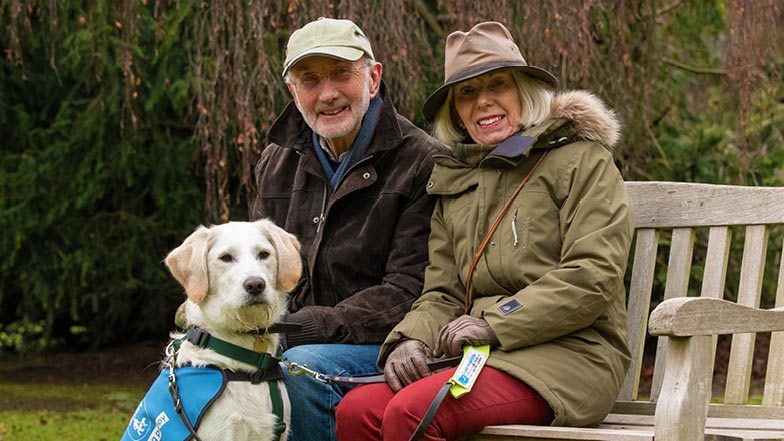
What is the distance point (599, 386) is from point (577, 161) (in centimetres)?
72

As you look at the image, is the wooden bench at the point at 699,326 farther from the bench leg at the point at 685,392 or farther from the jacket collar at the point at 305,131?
the jacket collar at the point at 305,131

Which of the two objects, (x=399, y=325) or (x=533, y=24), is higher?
(x=533, y=24)

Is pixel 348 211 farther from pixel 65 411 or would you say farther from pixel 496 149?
pixel 65 411

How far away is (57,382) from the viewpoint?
8812mm

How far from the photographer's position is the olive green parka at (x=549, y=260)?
10.4 feet

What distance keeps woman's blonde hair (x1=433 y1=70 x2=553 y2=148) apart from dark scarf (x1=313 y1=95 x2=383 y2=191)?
27 cm

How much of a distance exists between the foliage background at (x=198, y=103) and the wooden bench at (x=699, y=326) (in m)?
1.84

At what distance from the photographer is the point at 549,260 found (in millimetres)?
3355

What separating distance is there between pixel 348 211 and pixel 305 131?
0.42 meters

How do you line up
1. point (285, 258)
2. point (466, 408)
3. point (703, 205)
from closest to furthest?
point (466, 408) → point (285, 258) → point (703, 205)

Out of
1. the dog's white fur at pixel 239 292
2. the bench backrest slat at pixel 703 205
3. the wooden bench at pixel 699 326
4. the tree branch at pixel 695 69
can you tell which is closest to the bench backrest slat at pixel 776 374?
the wooden bench at pixel 699 326

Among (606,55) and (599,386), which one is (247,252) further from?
(606,55)

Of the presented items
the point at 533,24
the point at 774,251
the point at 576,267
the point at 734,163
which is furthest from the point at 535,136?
the point at 774,251

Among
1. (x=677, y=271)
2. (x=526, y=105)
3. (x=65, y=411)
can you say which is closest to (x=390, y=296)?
(x=526, y=105)
